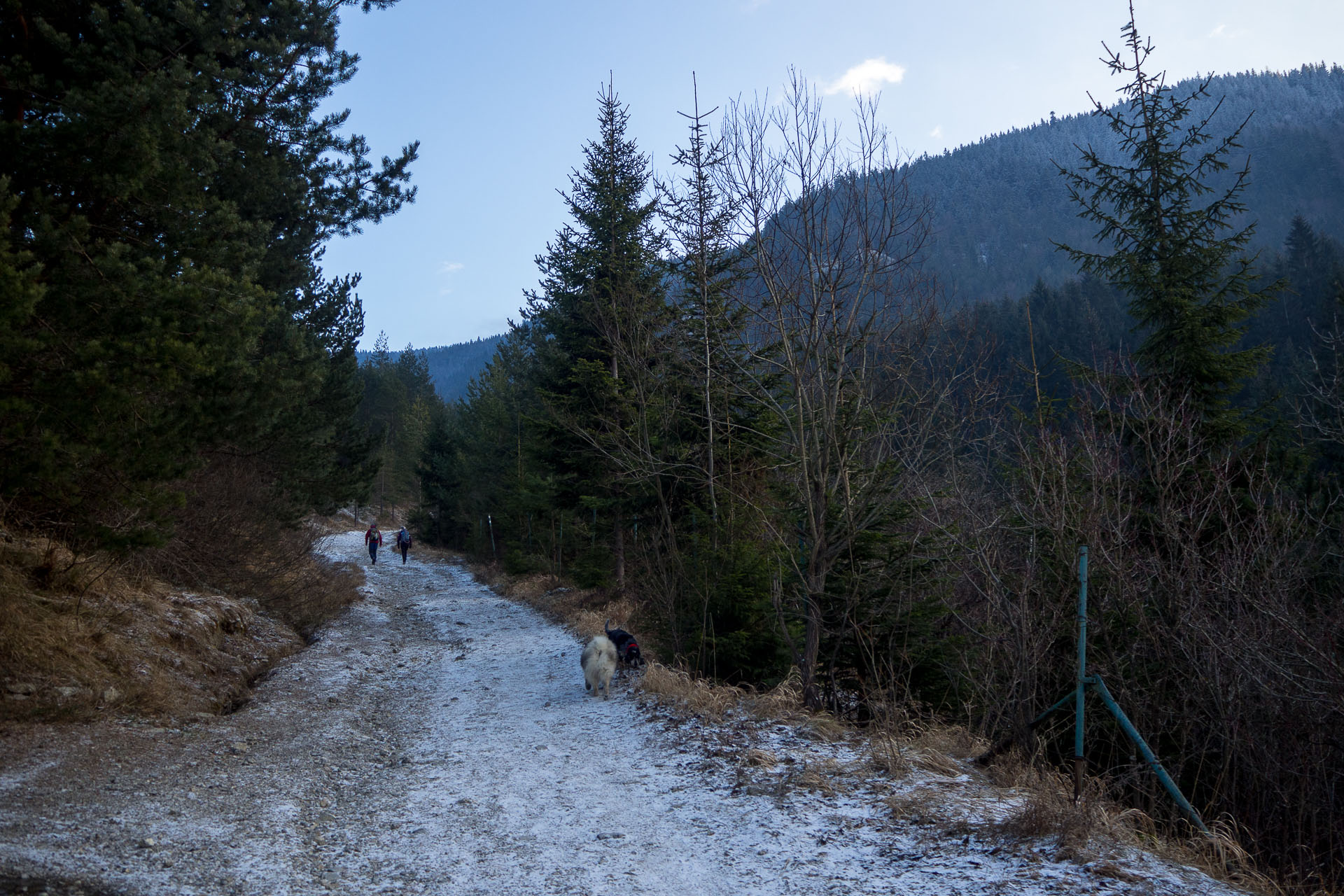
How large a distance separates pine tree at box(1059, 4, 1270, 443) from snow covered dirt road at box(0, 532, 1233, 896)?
10689 mm

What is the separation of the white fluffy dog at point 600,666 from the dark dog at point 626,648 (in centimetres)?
70

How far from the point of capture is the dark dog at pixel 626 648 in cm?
1118

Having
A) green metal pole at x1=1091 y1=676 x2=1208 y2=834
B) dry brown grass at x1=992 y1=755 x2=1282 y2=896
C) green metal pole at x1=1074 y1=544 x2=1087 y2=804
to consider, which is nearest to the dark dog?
dry brown grass at x1=992 y1=755 x2=1282 y2=896

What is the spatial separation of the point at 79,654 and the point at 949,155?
217839 millimetres

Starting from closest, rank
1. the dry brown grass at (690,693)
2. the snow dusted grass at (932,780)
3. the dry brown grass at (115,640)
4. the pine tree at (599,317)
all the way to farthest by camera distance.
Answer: the snow dusted grass at (932,780) < the dry brown grass at (115,640) < the dry brown grass at (690,693) < the pine tree at (599,317)

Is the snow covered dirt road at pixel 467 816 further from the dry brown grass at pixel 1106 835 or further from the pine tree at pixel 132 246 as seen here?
the pine tree at pixel 132 246

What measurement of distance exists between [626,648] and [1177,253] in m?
12.0

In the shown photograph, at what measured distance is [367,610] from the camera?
19.5 metres

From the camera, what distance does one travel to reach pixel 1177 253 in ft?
46.0

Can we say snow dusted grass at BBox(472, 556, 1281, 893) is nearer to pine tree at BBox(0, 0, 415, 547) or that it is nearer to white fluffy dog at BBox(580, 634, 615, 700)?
white fluffy dog at BBox(580, 634, 615, 700)

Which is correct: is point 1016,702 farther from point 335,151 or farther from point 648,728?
point 335,151

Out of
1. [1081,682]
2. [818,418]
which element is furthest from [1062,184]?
[1081,682]

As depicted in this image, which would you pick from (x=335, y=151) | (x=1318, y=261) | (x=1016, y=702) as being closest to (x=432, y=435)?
(x=335, y=151)

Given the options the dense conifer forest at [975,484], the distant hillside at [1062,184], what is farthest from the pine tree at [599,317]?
the distant hillside at [1062,184]
